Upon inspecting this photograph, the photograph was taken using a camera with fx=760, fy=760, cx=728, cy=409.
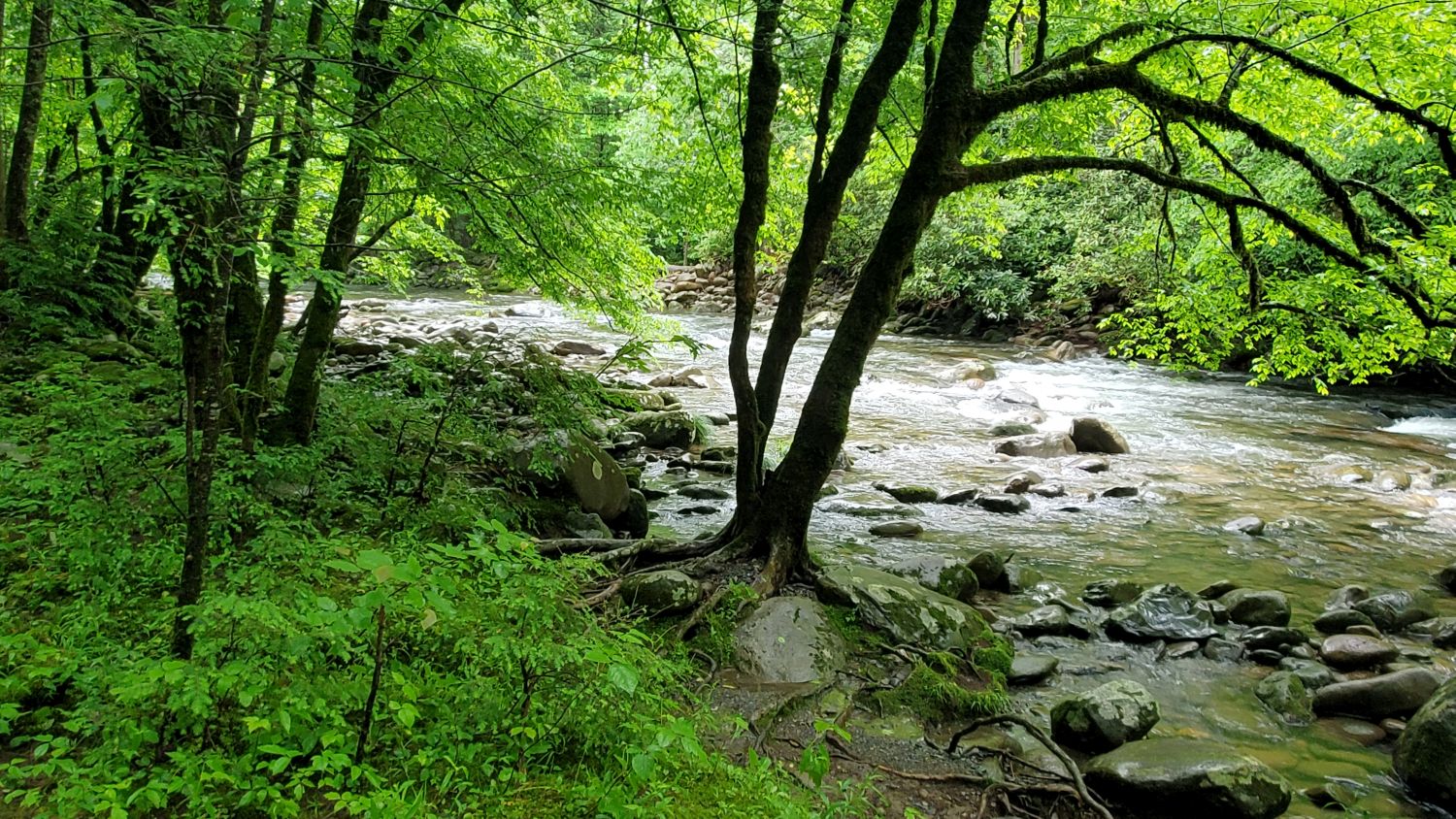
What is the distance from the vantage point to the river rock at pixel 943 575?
708 centimetres

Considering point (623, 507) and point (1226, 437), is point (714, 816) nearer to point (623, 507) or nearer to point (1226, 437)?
point (623, 507)

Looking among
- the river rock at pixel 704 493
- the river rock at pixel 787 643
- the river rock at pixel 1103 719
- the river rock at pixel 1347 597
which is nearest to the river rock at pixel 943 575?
the river rock at pixel 787 643

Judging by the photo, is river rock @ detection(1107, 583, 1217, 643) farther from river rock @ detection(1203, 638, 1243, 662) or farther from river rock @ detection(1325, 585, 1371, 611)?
river rock @ detection(1325, 585, 1371, 611)

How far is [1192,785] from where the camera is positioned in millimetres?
3951

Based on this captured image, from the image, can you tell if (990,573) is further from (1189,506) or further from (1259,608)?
(1189,506)

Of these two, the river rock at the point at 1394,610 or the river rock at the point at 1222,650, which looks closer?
the river rock at the point at 1222,650

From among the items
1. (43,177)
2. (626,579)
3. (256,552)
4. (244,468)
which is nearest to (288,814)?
(256,552)

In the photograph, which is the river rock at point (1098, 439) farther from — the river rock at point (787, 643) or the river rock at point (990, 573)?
the river rock at point (787, 643)

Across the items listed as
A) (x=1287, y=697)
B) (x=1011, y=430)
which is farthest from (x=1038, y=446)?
(x=1287, y=697)

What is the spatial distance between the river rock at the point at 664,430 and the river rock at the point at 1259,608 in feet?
25.6

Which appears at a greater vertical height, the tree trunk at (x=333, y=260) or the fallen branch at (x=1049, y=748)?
the tree trunk at (x=333, y=260)

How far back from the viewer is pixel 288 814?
2.39 meters

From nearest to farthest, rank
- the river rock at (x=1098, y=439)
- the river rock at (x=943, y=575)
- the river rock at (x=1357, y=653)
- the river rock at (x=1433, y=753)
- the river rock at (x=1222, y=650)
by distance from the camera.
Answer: the river rock at (x=1433, y=753)
the river rock at (x=1357, y=653)
the river rock at (x=1222, y=650)
the river rock at (x=943, y=575)
the river rock at (x=1098, y=439)

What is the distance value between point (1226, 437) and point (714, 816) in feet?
48.7
